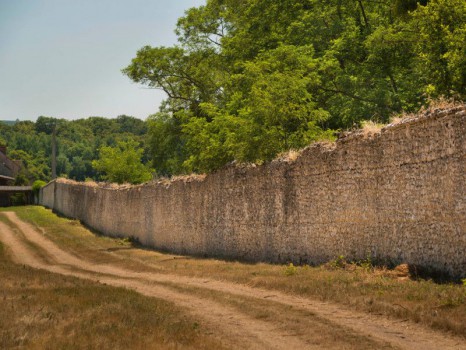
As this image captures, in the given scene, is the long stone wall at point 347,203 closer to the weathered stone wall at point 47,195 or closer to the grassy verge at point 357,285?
the grassy verge at point 357,285

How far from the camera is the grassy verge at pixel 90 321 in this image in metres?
7.29

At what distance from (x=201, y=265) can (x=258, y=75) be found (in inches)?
361

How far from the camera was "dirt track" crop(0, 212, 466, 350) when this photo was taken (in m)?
7.66

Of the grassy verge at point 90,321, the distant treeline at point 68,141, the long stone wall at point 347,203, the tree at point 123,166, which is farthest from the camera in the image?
the distant treeline at point 68,141

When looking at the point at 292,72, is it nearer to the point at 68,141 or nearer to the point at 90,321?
the point at 90,321

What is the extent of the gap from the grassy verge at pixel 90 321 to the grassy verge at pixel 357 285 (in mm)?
A: 2931

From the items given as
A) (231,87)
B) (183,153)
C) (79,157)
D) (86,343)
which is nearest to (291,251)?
(86,343)

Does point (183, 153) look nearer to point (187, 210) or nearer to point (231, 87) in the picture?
point (231, 87)

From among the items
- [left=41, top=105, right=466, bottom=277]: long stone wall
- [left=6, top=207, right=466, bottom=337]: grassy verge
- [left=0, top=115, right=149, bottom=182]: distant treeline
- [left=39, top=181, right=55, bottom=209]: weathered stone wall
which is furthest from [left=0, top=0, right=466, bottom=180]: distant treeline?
[left=0, top=115, right=149, bottom=182]: distant treeline

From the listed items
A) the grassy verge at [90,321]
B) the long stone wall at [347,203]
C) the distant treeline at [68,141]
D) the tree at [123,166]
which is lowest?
the grassy verge at [90,321]

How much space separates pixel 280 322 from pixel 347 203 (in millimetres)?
5905

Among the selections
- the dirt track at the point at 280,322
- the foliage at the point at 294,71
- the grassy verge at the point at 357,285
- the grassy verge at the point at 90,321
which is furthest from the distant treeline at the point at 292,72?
the grassy verge at the point at 90,321

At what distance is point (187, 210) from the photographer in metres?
24.0

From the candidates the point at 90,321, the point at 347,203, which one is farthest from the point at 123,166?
the point at 90,321
